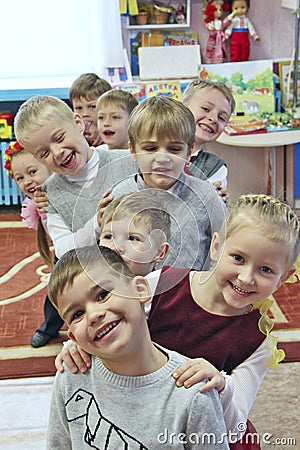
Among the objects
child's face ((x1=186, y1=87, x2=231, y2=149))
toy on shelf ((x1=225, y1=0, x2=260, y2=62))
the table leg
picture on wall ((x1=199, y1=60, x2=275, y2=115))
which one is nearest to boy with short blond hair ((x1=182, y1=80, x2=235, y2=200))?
child's face ((x1=186, y1=87, x2=231, y2=149))

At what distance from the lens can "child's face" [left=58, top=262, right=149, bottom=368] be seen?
1.09 m

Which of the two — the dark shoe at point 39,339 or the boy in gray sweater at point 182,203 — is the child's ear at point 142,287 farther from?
the dark shoe at point 39,339

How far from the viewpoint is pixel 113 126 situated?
2367 mm

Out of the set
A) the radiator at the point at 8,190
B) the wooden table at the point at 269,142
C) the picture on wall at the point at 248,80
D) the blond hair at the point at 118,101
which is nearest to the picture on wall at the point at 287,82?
the picture on wall at the point at 248,80

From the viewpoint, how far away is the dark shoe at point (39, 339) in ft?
8.91

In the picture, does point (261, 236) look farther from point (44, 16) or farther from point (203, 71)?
point (44, 16)

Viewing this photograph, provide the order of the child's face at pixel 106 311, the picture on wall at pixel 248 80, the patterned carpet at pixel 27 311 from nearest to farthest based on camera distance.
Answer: the child's face at pixel 106 311 → the patterned carpet at pixel 27 311 → the picture on wall at pixel 248 80

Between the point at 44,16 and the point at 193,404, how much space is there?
11.8 ft

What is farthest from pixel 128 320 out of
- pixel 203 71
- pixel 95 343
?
pixel 203 71

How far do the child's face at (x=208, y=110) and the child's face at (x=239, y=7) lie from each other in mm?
2375

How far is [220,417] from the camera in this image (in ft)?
3.82

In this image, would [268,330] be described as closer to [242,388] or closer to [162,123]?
[242,388]

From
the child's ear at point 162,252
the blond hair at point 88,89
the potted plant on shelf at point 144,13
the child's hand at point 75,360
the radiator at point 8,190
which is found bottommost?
the radiator at point 8,190

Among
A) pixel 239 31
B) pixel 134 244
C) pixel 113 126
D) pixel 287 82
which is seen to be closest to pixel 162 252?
pixel 134 244
